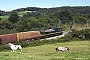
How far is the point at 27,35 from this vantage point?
44375 millimetres

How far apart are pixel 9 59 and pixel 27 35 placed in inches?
1207

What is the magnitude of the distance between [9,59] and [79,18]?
81.8 meters

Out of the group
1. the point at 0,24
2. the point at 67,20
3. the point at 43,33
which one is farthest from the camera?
the point at 67,20

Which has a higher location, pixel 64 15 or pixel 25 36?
pixel 64 15

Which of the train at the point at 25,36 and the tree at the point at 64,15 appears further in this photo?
the tree at the point at 64,15

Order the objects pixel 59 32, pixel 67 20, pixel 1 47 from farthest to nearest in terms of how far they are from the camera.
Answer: pixel 67 20 → pixel 59 32 → pixel 1 47

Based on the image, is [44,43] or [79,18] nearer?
[44,43]

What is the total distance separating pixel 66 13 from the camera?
102 m

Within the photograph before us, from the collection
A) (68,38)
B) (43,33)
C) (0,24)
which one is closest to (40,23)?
(0,24)

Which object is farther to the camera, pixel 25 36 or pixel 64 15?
pixel 64 15

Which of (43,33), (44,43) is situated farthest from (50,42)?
(43,33)

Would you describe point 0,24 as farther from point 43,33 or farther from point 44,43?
point 44,43

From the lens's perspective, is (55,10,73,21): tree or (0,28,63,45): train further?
(55,10,73,21): tree

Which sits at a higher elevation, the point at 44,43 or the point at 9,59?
the point at 9,59
